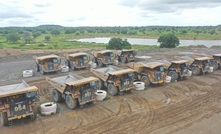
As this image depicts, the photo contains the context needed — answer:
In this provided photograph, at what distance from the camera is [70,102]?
35.7 ft

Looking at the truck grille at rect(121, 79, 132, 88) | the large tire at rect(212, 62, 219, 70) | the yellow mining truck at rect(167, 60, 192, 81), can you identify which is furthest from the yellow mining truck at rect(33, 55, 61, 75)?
Answer: the large tire at rect(212, 62, 219, 70)

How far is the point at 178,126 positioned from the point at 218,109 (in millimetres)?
3073

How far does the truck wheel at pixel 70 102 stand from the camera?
10684 mm

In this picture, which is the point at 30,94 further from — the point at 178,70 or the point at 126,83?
the point at 178,70

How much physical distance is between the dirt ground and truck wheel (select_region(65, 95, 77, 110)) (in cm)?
23

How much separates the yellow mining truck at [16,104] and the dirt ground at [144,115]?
40 centimetres

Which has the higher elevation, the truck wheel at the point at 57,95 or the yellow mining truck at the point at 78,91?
the yellow mining truck at the point at 78,91

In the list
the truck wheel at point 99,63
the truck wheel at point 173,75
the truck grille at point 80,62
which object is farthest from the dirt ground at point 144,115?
the truck wheel at point 99,63

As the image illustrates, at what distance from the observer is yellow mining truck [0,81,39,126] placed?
895 cm

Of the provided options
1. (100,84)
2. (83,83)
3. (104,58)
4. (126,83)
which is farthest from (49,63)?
(83,83)

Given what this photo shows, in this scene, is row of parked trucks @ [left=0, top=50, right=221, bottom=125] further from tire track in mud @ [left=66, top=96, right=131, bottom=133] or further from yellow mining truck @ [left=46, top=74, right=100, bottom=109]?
tire track in mud @ [left=66, top=96, right=131, bottom=133]

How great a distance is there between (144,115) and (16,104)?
532cm

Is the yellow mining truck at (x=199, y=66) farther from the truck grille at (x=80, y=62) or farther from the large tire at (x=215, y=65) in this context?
the truck grille at (x=80, y=62)

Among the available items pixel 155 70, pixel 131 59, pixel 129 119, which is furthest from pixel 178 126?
pixel 131 59
